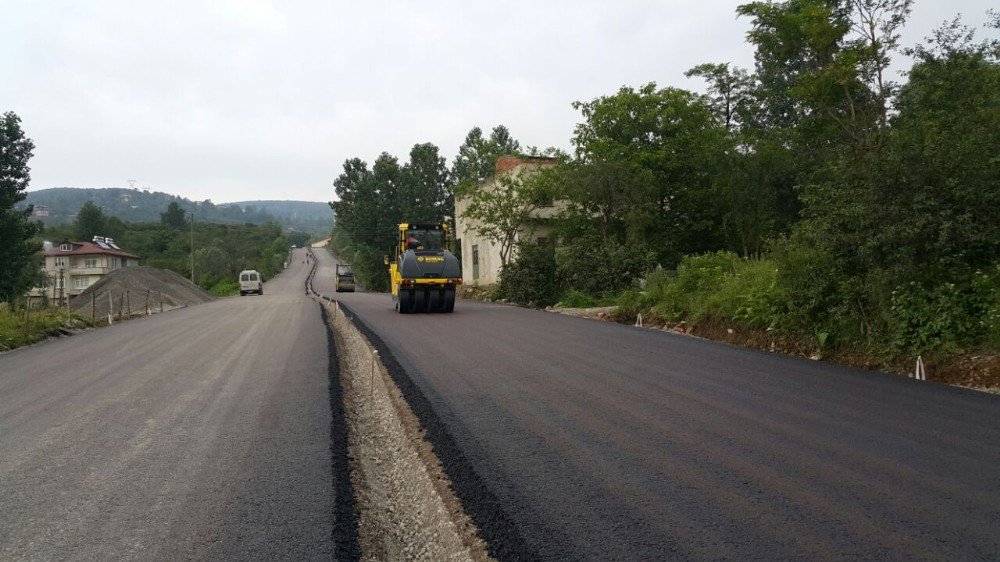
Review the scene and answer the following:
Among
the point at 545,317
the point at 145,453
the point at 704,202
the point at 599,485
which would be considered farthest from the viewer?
the point at 704,202

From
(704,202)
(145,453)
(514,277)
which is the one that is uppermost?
(704,202)

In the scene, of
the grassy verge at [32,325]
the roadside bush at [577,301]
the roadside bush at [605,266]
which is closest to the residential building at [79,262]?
the grassy verge at [32,325]

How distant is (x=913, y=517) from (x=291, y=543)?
→ 12.2ft

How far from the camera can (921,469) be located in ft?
15.3

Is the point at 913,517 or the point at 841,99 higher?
the point at 841,99

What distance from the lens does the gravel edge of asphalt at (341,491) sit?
3768 mm

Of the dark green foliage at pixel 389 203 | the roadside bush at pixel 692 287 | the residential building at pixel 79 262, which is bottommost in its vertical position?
the roadside bush at pixel 692 287

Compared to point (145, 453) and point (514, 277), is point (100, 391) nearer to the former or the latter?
point (145, 453)

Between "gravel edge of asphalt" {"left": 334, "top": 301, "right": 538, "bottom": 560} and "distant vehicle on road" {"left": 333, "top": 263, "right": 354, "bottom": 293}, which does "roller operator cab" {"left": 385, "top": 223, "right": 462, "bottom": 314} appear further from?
"distant vehicle on road" {"left": 333, "top": 263, "right": 354, "bottom": 293}

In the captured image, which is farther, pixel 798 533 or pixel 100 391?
pixel 100 391

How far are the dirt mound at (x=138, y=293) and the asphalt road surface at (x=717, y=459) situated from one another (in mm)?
28186

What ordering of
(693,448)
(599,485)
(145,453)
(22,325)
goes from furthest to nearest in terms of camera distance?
(22,325) → (145,453) → (693,448) → (599,485)

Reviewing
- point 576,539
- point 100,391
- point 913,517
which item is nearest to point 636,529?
point 576,539

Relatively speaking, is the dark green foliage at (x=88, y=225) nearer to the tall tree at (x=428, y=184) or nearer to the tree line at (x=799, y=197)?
the tall tree at (x=428, y=184)
